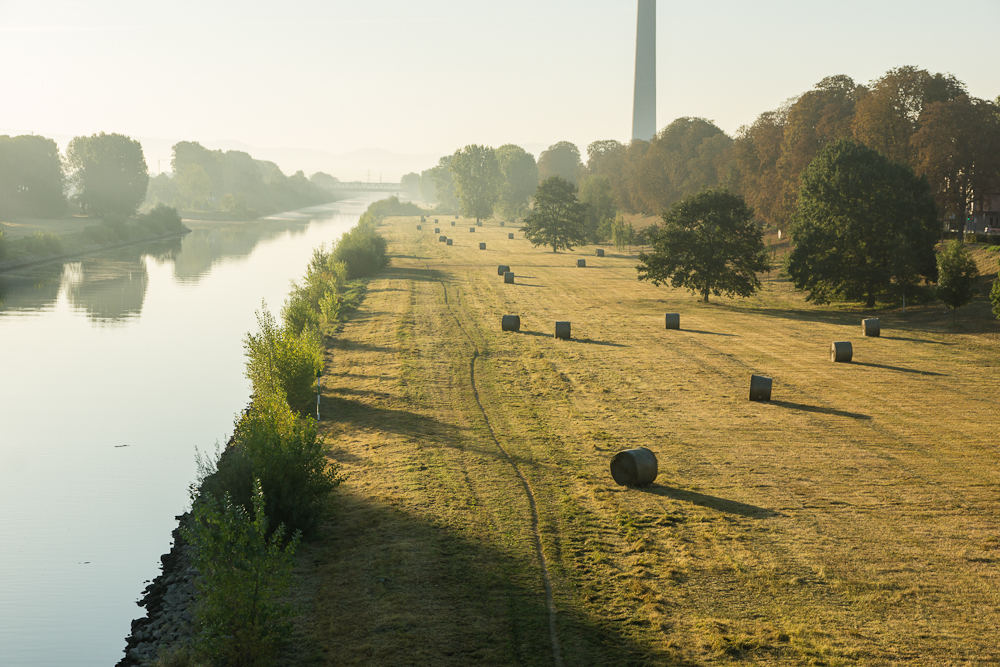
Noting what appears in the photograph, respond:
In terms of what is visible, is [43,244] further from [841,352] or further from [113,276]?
[841,352]

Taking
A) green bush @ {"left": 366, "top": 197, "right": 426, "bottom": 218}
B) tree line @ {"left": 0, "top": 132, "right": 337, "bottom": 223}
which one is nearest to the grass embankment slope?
tree line @ {"left": 0, "top": 132, "right": 337, "bottom": 223}

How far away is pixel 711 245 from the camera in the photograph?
44000 millimetres

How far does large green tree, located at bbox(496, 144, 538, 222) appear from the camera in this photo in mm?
142750

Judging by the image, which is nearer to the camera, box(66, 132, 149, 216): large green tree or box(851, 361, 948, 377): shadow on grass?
box(851, 361, 948, 377): shadow on grass

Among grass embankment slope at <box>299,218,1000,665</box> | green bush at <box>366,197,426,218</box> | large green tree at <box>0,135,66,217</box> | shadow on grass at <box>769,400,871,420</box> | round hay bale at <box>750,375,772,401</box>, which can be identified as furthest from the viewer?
green bush at <box>366,197,426,218</box>

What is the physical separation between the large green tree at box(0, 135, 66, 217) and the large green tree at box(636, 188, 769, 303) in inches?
3643

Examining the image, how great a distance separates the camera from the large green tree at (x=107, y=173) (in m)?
115

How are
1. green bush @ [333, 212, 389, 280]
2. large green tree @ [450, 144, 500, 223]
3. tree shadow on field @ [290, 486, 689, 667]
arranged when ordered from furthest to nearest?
large green tree @ [450, 144, 500, 223] < green bush @ [333, 212, 389, 280] < tree shadow on field @ [290, 486, 689, 667]

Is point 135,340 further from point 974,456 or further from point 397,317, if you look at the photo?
point 974,456

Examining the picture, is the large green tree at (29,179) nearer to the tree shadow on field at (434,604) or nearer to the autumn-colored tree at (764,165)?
the autumn-colored tree at (764,165)

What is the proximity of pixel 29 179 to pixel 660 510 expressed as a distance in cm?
11364

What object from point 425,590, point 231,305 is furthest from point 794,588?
point 231,305

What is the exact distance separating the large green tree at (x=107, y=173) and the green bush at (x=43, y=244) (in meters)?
37.0

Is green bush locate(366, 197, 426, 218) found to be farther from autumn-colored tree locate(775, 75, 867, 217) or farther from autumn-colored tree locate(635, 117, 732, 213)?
autumn-colored tree locate(775, 75, 867, 217)
